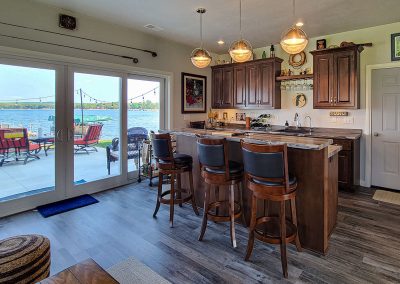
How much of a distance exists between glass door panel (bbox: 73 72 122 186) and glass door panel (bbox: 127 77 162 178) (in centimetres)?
28

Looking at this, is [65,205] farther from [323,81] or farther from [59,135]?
Answer: [323,81]

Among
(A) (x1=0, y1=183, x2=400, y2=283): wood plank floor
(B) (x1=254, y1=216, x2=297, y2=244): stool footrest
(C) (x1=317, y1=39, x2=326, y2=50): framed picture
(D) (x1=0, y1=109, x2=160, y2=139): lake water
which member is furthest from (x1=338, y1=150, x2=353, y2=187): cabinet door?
(D) (x1=0, y1=109, x2=160, y2=139): lake water

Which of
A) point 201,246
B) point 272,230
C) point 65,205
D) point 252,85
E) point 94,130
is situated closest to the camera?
point 201,246

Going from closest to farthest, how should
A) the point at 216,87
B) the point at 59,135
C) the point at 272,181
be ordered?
the point at 272,181 → the point at 59,135 → the point at 216,87

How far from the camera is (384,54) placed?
4332 millimetres

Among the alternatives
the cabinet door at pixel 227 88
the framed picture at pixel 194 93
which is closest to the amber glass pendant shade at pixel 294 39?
the framed picture at pixel 194 93

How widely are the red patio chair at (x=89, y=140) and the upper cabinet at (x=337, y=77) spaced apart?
13.2 feet

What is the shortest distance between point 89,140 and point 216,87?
3.37 meters

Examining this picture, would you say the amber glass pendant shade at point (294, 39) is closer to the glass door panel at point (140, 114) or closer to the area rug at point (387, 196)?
the area rug at point (387, 196)

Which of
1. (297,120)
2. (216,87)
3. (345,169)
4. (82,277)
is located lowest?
(82,277)

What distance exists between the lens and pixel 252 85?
18.7 ft

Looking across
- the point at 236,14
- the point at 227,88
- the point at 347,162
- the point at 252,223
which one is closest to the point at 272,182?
the point at 252,223

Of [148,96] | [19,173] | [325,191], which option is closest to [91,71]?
[148,96]

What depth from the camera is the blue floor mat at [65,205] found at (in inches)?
137
